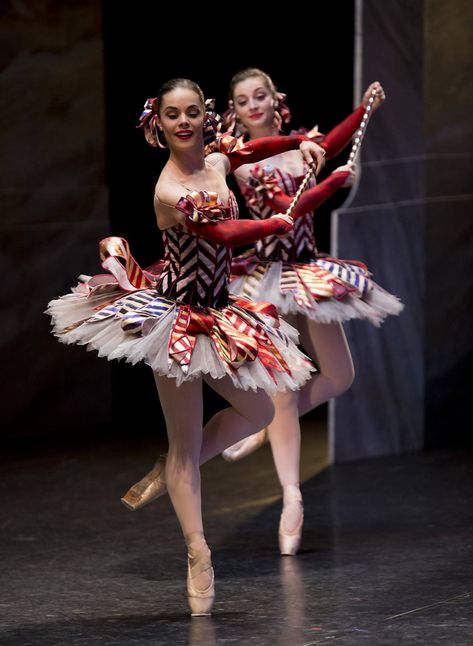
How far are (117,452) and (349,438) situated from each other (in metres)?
1.05

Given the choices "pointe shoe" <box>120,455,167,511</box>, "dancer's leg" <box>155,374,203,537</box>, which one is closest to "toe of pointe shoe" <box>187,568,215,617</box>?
"dancer's leg" <box>155,374,203,537</box>

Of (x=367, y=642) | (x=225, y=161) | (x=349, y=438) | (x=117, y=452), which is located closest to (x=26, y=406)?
(x=117, y=452)

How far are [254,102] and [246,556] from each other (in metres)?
1.54

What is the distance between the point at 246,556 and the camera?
15.0 ft

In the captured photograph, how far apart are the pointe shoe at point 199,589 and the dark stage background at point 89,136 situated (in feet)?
8.96

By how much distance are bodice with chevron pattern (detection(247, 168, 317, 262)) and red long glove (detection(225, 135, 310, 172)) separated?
0.29 m

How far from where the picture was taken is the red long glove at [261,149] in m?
4.21

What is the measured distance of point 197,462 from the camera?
3.92 m

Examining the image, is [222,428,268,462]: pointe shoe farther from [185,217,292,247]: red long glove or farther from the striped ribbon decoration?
[185,217,292,247]: red long glove

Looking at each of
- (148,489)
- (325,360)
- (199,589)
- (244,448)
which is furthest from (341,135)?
(199,589)

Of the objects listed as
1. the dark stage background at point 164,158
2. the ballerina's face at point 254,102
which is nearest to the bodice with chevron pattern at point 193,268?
the ballerina's face at point 254,102

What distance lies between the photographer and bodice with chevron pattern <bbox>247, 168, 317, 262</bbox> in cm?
480

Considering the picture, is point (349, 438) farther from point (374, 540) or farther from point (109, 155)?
point (109, 155)

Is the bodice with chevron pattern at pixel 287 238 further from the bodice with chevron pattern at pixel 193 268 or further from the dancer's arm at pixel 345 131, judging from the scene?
the bodice with chevron pattern at pixel 193 268
